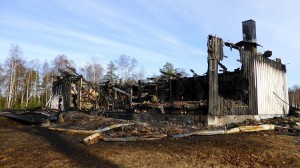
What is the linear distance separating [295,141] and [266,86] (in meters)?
→ 10.4

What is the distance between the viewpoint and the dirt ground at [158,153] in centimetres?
762

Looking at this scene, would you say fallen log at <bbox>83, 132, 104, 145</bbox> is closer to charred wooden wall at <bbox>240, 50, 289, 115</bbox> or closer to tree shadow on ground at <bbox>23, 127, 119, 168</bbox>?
tree shadow on ground at <bbox>23, 127, 119, 168</bbox>

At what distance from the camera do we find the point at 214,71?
17484 mm

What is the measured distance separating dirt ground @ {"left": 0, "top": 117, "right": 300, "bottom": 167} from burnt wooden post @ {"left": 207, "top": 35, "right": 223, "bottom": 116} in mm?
5779

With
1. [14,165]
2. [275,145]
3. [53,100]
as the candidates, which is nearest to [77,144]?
[14,165]

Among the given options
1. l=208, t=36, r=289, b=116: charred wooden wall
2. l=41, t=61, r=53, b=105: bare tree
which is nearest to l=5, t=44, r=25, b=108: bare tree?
l=41, t=61, r=53, b=105: bare tree

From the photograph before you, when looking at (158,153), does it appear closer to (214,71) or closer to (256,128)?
(256,128)

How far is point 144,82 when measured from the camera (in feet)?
88.9

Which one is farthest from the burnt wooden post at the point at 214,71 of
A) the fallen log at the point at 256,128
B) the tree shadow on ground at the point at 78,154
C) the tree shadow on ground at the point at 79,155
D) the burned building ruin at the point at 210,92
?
the tree shadow on ground at the point at 79,155

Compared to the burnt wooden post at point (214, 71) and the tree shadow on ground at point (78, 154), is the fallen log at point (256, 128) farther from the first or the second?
the tree shadow on ground at point (78, 154)

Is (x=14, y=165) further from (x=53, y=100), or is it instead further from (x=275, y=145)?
(x=53, y=100)

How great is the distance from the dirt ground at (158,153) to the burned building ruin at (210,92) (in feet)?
20.8

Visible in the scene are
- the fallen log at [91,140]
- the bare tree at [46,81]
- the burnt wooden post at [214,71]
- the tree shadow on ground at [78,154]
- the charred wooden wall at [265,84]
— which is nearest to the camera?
the tree shadow on ground at [78,154]

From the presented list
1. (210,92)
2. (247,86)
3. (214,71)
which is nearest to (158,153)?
(210,92)
